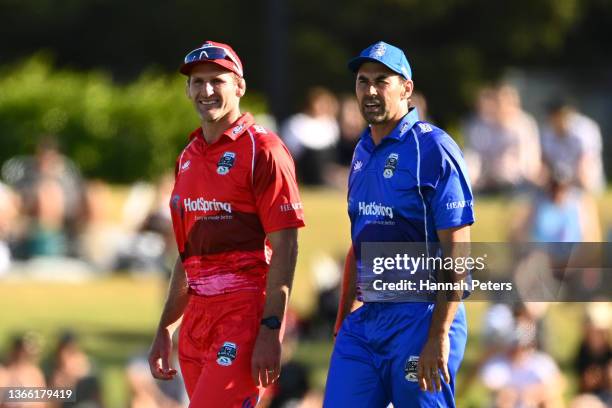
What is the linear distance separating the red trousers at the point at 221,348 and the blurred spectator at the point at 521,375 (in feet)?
18.1

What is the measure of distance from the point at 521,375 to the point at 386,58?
600 centimetres

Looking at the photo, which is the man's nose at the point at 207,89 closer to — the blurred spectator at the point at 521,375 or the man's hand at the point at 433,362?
the man's hand at the point at 433,362

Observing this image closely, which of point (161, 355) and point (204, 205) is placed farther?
point (161, 355)

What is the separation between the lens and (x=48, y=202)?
56.9 ft

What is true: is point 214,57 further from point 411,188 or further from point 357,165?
point 411,188

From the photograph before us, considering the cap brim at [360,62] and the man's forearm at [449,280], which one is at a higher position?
→ the cap brim at [360,62]

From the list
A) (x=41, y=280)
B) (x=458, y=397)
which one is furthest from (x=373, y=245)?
(x=41, y=280)

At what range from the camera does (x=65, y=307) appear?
16.6 m

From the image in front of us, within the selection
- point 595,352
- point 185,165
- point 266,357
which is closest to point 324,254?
point 595,352

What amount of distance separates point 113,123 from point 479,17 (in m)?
16.0

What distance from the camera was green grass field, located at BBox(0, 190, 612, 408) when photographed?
584 inches

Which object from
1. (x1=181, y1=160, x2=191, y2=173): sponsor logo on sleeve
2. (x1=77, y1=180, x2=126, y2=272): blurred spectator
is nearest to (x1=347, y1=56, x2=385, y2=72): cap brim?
(x1=181, y1=160, x2=191, y2=173): sponsor logo on sleeve

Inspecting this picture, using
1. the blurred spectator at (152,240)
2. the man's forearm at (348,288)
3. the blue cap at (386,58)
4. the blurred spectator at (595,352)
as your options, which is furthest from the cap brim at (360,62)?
the blurred spectator at (152,240)

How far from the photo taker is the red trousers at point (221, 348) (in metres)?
6.54
